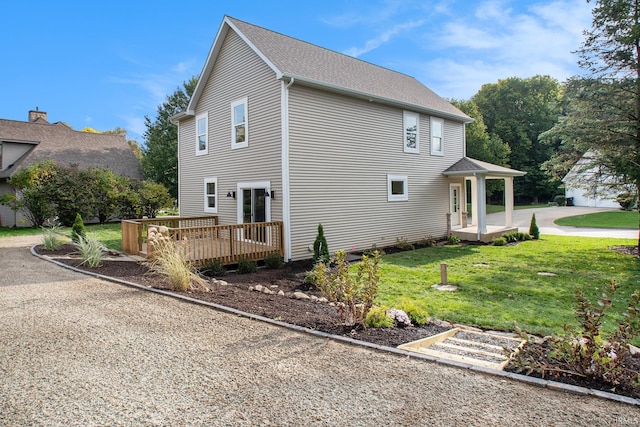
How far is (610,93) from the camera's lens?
1166 centimetres

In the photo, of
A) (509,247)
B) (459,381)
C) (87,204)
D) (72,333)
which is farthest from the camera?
(87,204)

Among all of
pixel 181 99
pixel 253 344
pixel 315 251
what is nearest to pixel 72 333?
pixel 253 344

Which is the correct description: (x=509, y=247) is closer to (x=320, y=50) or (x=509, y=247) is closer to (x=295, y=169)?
(x=295, y=169)

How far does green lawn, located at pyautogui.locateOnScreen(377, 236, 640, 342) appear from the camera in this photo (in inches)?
241

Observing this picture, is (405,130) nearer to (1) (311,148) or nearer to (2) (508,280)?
(1) (311,148)

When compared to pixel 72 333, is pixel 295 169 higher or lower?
higher

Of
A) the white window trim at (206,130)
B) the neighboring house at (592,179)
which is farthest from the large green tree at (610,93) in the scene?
the white window trim at (206,130)

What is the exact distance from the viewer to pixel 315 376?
11.3 feet

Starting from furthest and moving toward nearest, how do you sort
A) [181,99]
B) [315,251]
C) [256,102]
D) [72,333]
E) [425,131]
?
[181,99], [425,131], [256,102], [315,251], [72,333]

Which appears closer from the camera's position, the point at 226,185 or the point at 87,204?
the point at 226,185

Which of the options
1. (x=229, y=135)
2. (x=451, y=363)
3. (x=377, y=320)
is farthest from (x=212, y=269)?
(x=451, y=363)

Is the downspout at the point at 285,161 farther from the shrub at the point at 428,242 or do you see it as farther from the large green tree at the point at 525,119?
the large green tree at the point at 525,119

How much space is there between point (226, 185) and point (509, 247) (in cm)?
1056

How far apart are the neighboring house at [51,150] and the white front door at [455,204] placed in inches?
810
